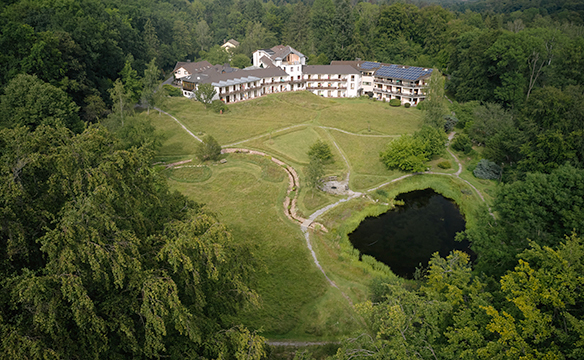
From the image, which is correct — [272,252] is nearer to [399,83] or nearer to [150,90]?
[150,90]

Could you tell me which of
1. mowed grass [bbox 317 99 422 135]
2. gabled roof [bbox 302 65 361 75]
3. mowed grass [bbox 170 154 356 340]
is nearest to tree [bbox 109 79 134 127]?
mowed grass [bbox 170 154 356 340]

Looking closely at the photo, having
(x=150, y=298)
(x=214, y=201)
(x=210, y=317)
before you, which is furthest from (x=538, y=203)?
(x=214, y=201)

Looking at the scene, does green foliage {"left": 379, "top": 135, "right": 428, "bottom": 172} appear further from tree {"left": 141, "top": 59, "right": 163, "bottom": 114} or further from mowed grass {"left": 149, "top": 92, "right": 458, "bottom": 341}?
tree {"left": 141, "top": 59, "right": 163, "bottom": 114}

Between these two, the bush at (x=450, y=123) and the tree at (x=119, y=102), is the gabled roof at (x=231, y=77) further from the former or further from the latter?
the bush at (x=450, y=123)

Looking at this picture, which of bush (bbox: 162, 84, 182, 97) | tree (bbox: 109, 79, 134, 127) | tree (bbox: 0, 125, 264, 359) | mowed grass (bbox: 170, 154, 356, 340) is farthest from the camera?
bush (bbox: 162, 84, 182, 97)

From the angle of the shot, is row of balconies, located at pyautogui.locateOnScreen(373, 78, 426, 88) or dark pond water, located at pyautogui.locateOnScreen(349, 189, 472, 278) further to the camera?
row of balconies, located at pyautogui.locateOnScreen(373, 78, 426, 88)

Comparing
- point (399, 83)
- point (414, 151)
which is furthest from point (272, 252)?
point (399, 83)
